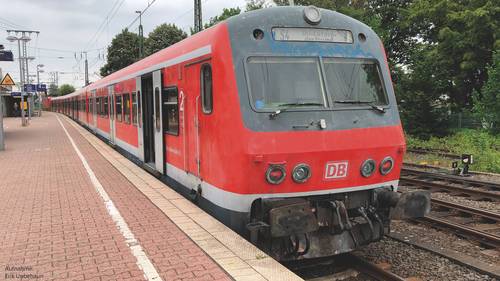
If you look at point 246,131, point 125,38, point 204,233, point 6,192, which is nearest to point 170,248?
point 204,233

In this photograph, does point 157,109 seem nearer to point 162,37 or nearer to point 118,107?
point 118,107

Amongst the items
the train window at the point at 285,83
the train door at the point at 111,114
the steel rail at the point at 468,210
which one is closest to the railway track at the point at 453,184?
the steel rail at the point at 468,210

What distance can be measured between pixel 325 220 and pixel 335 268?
0.91 meters

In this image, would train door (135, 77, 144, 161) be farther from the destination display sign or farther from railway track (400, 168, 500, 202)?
railway track (400, 168, 500, 202)

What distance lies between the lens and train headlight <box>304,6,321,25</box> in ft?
18.9

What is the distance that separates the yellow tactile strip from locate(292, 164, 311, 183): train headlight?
90 cm

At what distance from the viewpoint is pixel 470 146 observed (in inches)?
724

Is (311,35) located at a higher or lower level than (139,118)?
higher

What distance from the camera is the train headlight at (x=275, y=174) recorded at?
516cm

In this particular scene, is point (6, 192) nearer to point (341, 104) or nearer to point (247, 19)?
point (247, 19)

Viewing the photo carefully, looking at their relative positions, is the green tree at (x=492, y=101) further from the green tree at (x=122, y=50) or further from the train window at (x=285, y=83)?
the green tree at (x=122, y=50)

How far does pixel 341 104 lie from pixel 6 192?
22.8 feet

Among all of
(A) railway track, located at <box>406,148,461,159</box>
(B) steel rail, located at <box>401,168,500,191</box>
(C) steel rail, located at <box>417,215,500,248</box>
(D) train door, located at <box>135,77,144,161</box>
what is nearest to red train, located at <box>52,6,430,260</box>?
(C) steel rail, located at <box>417,215,500,248</box>

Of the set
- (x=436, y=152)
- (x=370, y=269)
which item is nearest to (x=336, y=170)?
(x=370, y=269)
